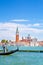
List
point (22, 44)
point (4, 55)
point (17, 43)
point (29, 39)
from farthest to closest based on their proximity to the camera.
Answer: point (29, 39), point (22, 44), point (17, 43), point (4, 55)

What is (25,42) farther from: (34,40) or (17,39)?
(17,39)

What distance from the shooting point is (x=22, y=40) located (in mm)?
95438

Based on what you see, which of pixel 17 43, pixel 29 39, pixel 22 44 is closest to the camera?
pixel 17 43

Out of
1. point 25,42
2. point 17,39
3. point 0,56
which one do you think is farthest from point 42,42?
point 0,56

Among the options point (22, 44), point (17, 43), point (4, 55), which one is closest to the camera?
point (4, 55)

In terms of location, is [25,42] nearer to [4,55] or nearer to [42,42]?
[42,42]

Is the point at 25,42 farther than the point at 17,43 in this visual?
Yes

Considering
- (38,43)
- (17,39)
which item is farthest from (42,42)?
(17,39)

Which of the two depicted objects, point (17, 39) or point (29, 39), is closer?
point (17, 39)

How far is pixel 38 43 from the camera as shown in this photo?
98812 millimetres

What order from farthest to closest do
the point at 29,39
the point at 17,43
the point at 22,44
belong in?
1. the point at 29,39
2. the point at 22,44
3. the point at 17,43

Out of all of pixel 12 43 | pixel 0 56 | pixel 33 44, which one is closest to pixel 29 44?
pixel 33 44

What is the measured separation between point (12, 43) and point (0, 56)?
71124 mm

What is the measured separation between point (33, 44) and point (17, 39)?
14651mm
